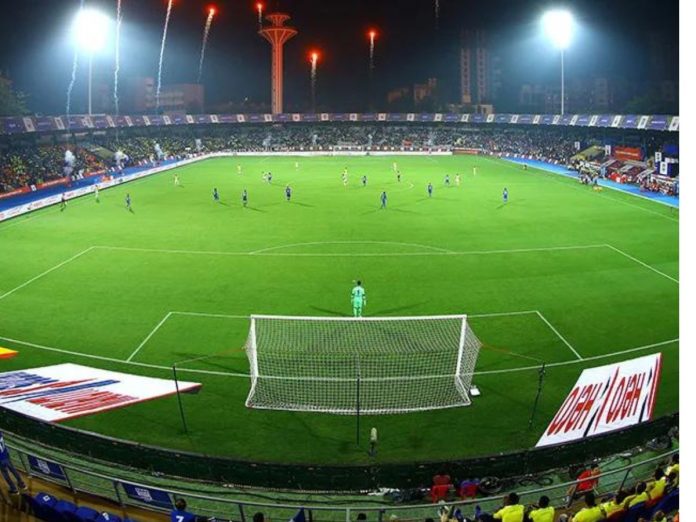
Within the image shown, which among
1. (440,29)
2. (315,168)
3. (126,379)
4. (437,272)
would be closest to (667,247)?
(437,272)

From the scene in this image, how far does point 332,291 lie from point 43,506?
17.4 metres

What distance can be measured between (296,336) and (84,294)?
37.3 ft

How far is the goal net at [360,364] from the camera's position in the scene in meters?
17.2

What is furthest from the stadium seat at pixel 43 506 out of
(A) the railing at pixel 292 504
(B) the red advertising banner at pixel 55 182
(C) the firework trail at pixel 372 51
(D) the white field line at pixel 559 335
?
(C) the firework trail at pixel 372 51

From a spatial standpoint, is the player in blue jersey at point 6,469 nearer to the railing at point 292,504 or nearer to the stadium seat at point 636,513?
the railing at point 292,504

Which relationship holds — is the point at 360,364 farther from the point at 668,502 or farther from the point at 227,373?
the point at 668,502

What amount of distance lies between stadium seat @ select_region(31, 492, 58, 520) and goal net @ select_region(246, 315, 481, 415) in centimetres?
679

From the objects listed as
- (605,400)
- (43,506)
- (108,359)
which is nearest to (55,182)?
(108,359)

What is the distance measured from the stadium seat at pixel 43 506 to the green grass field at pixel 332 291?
452 centimetres

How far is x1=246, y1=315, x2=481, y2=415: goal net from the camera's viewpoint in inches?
675

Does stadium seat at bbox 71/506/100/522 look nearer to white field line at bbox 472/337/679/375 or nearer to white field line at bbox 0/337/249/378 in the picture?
white field line at bbox 0/337/249/378

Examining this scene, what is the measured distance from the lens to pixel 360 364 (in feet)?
63.6

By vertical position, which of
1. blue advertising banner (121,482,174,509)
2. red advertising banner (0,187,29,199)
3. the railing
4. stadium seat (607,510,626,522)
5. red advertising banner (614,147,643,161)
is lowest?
the railing

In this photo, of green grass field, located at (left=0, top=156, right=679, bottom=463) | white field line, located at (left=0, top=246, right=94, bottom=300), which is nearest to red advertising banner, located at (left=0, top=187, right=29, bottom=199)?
green grass field, located at (left=0, top=156, right=679, bottom=463)
